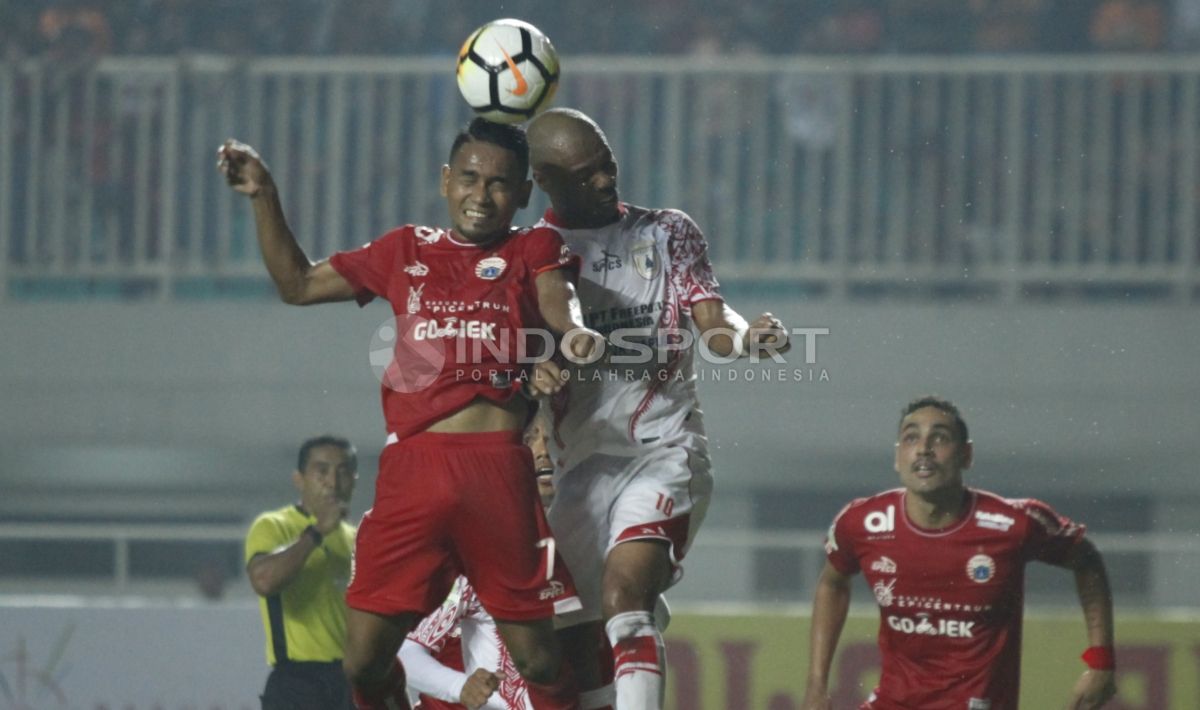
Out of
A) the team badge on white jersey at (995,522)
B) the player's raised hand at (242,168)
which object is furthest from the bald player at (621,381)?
the team badge on white jersey at (995,522)

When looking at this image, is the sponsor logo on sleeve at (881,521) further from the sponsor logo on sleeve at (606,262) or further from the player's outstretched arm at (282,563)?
the player's outstretched arm at (282,563)

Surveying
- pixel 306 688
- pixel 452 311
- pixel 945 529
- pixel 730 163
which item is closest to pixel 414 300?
pixel 452 311

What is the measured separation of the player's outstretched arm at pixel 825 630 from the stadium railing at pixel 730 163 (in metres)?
4.18

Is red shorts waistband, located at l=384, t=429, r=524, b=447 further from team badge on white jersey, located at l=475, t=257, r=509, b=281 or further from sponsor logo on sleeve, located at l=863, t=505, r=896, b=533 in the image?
sponsor logo on sleeve, located at l=863, t=505, r=896, b=533

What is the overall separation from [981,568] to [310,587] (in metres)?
2.56

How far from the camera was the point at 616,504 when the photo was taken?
456 cm

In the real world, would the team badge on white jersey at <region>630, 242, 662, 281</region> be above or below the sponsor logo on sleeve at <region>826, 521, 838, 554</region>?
above

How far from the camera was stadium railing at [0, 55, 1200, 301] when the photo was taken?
9539 millimetres

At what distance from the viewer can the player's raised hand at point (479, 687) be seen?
4531mm

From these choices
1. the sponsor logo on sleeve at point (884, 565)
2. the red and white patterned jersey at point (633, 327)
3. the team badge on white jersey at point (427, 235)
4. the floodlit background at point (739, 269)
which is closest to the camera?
the team badge on white jersey at point (427, 235)

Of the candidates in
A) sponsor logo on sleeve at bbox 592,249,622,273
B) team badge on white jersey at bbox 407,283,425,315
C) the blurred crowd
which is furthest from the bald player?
the blurred crowd

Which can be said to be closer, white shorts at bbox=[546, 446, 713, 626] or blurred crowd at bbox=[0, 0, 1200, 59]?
white shorts at bbox=[546, 446, 713, 626]

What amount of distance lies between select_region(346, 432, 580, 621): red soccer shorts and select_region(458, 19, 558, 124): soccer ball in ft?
2.96

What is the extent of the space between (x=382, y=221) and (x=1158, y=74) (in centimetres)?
437
